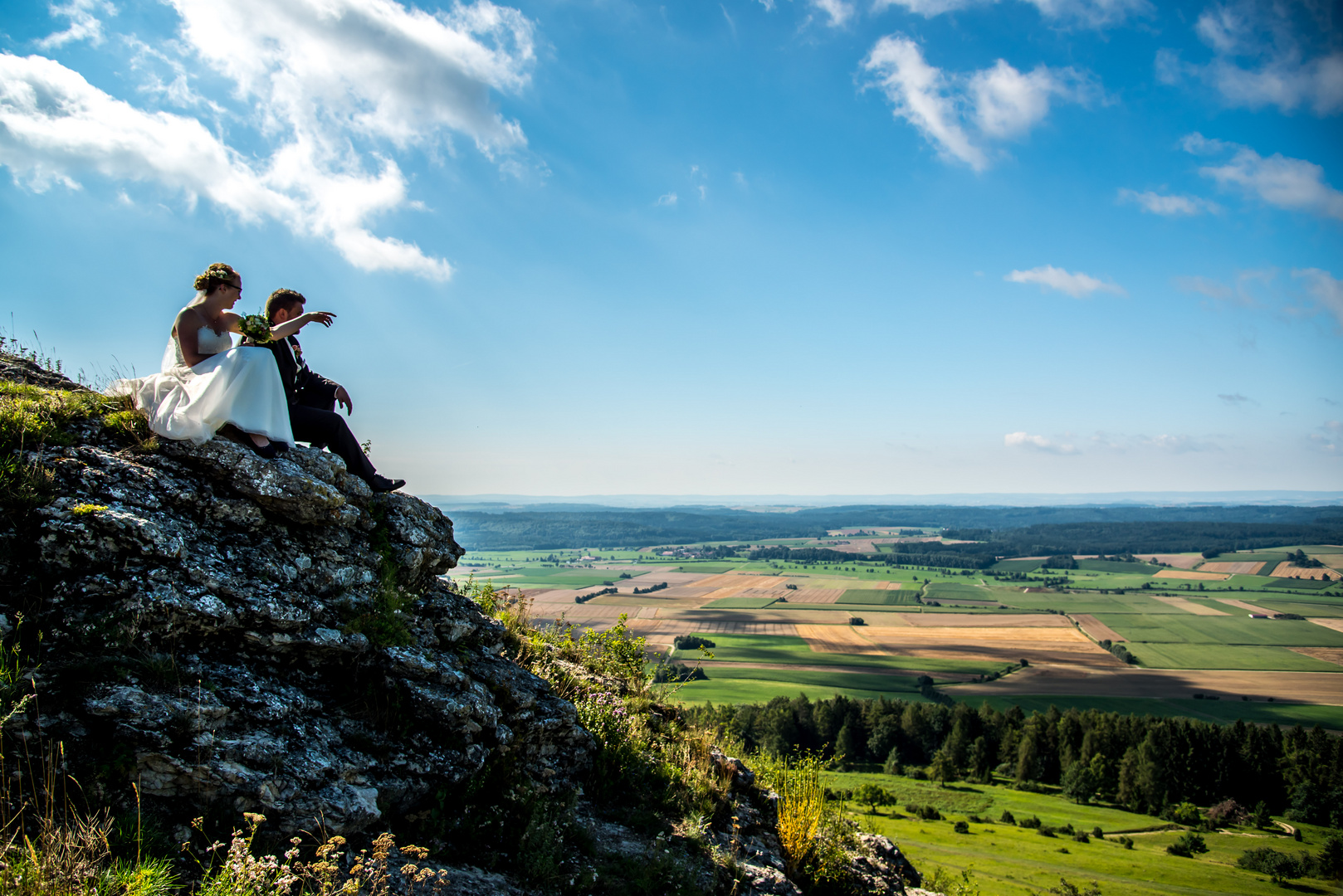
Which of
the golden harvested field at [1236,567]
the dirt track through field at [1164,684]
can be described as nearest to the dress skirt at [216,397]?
the dirt track through field at [1164,684]

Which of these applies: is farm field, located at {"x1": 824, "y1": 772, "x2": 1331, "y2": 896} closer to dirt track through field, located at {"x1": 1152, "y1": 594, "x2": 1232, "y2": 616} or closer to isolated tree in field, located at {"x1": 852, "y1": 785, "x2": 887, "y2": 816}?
isolated tree in field, located at {"x1": 852, "y1": 785, "x2": 887, "y2": 816}

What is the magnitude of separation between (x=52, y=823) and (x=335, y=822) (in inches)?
72.3

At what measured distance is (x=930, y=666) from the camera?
90.4 metres

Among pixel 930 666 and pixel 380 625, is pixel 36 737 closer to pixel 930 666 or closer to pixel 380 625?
pixel 380 625

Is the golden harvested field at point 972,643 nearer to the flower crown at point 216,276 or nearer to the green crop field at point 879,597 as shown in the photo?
the green crop field at point 879,597

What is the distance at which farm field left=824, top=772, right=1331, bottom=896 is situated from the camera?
4000 cm

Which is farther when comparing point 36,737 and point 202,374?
point 202,374

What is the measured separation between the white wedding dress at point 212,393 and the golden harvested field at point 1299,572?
229408mm

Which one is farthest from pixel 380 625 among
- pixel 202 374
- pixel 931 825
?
pixel 931 825

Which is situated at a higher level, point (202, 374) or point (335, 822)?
point (202, 374)

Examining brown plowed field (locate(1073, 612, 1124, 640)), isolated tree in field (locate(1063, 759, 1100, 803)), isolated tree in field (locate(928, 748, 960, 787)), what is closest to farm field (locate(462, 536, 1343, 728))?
brown plowed field (locate(1073, 612, 1124, 640))

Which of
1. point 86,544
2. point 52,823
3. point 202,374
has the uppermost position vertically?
point 202,374

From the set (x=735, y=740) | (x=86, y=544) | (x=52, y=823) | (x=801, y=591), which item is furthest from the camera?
(x=801, y=591)

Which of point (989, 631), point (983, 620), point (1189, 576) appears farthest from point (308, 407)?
point (1189, 576)
